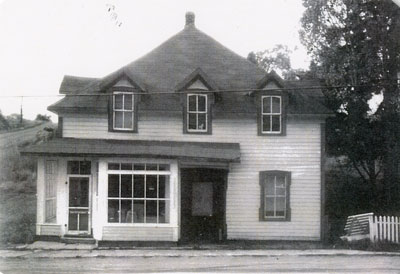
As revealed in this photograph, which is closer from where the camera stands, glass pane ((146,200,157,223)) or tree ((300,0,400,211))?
tree ((300,0,400,211))

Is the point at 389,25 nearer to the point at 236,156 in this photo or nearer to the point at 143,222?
the point at 236,156

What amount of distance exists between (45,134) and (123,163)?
8.55 ft

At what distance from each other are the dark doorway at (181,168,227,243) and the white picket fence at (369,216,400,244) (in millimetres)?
4133

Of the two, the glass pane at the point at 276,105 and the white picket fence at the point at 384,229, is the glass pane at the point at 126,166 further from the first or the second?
the white picket fence at the point at 384,229

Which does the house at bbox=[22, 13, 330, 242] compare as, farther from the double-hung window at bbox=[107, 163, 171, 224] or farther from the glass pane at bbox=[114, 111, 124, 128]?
the double-hung window at bbox=[107, 163, 171, 224]

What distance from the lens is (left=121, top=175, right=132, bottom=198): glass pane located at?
49.2 ft

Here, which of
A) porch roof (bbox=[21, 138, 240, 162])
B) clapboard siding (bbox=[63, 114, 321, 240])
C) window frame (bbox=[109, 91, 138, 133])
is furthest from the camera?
clapboard siding (bbox=[63, 114, 321, 240])

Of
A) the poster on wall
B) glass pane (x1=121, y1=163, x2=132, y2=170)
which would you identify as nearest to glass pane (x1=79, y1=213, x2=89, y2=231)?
glass pane (x1=121, y1=163, x2=132, y2=170)

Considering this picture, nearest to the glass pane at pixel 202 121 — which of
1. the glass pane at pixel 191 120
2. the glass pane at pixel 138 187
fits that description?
the glass pane at pixel 191 120

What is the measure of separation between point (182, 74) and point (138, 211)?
4565 millimetres

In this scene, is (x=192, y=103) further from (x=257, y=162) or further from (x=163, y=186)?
(x=163, y=186)

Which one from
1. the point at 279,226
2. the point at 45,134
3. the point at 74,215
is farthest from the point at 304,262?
the point at 45,134

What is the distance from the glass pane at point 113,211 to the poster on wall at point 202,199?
2.72 m

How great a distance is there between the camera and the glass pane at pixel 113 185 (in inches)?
590
